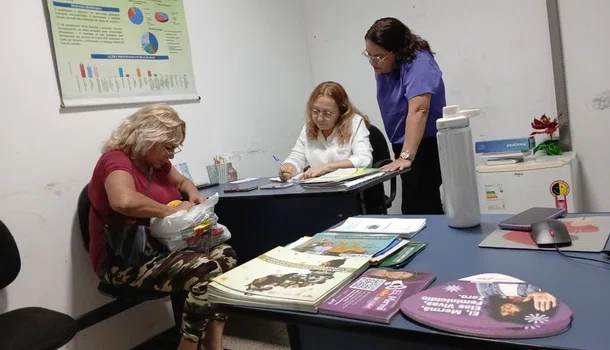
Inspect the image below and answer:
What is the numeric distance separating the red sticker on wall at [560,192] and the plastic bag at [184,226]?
1800mm

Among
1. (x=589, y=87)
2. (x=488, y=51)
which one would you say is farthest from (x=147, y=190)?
(x=589, y=87)

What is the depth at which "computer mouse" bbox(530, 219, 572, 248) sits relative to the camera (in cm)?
93

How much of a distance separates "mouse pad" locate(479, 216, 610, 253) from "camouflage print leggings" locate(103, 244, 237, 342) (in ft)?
3.62

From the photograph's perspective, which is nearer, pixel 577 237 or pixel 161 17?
pixel 577 237

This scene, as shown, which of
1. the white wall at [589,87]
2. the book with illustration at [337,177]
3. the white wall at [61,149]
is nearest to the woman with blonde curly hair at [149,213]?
the white wall at [61,149]

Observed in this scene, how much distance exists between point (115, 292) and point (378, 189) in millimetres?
1288

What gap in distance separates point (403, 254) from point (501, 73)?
235 cm

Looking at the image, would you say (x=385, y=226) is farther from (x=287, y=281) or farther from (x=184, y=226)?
(x=184, y=226)

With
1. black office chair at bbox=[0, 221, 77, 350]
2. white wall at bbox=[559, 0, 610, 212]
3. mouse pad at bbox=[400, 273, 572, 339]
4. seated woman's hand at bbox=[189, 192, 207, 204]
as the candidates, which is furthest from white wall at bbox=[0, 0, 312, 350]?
white wall at bbox=[559, 0, 610, 212]

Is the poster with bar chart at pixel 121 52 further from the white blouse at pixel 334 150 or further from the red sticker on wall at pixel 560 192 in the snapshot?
the red sticker on wall at pixel 560 192

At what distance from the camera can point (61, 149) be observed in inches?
81.5

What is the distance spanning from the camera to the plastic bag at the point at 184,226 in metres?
1.83

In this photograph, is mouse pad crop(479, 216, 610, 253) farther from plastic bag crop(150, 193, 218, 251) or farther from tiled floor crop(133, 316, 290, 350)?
tiled floor crop(133, 316, 290, 350)

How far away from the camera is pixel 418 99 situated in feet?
7.20
